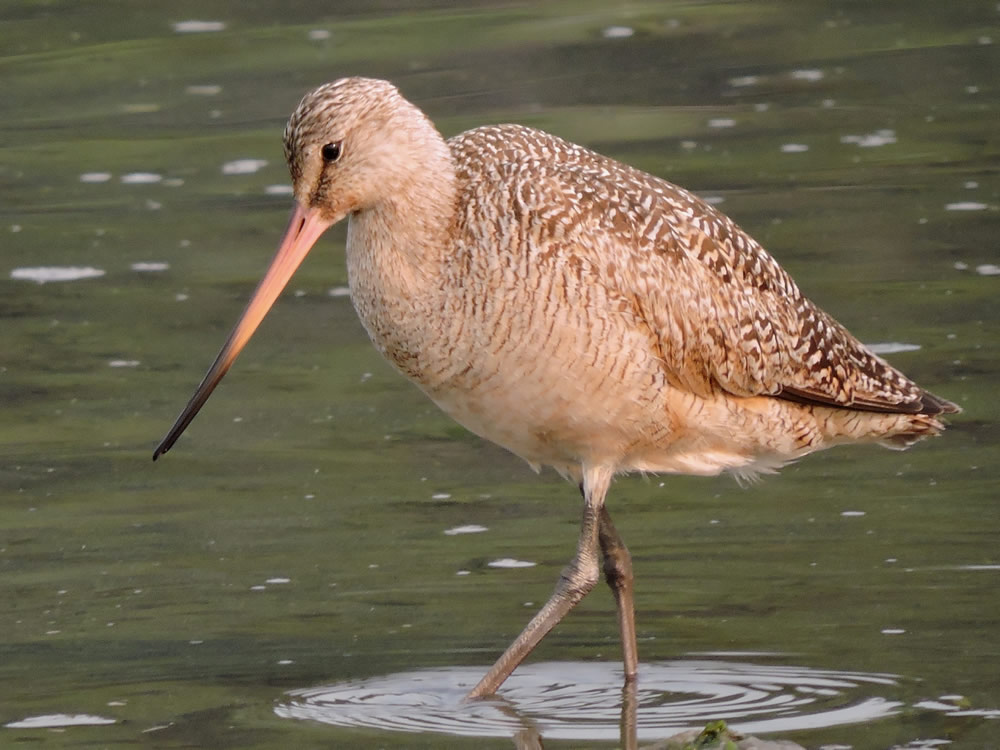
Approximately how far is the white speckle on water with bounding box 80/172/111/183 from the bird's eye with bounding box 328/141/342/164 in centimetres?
818

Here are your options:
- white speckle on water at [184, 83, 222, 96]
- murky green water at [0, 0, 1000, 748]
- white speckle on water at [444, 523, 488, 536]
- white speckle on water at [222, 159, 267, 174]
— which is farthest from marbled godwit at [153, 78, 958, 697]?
white speckle on water at [184, 83, 222, 96]

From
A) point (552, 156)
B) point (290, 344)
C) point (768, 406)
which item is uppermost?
point (552, 156)

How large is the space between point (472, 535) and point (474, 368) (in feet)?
6.73

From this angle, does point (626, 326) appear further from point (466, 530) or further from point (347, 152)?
point (466, 530)

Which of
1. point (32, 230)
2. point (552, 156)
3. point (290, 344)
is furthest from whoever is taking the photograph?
point (32, 230)

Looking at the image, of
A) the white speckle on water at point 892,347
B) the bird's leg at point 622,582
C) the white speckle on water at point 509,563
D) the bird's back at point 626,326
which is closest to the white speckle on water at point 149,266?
the white speckle on water at point 892,347

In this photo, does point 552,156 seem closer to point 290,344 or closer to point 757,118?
point 290,344

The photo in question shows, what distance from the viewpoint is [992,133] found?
47.3 feet

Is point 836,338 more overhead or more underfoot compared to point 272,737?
more overhead

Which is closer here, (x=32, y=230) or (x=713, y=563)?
(x=713, y=563)

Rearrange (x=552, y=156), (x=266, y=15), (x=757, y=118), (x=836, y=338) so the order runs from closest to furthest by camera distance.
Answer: (x=552, y=156), (x=836, y=338), (x=757, y=118), (x=266, y=15)

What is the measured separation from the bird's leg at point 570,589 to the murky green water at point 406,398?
0.19 meters

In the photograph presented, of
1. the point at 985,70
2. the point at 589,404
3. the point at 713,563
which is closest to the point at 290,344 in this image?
the point at 713,563

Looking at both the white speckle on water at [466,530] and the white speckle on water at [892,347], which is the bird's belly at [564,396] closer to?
the white speckle on water at [466,530]
